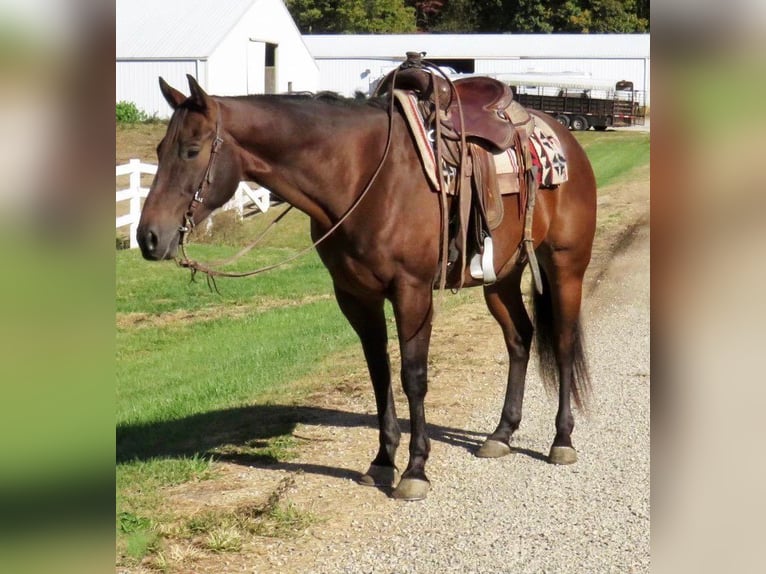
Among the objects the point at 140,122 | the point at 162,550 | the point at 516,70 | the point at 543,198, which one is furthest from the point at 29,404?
the point at 516,70

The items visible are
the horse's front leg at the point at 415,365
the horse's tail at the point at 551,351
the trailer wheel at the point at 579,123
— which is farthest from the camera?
the trailer wheel at the point at 579,123

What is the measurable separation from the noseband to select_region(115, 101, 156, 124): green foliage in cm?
3108

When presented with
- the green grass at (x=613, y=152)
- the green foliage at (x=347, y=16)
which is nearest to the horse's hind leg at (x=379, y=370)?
the green grass at (x=613, y=152)

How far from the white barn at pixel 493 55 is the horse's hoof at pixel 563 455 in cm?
4544

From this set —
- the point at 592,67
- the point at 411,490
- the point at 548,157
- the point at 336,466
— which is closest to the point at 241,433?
the point at 336,466

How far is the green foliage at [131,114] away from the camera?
34.4 meters

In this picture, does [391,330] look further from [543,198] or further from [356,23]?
[356,23]

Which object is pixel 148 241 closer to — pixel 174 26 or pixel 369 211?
pixel 369 211

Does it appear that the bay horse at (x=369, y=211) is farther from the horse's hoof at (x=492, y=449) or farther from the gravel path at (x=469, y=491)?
the gravel path at (x=469, y=491)

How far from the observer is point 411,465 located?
528 centimetres

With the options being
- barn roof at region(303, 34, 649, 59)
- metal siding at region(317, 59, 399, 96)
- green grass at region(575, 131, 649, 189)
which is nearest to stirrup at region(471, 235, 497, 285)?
green grass at region(575, 131, 649, 189)

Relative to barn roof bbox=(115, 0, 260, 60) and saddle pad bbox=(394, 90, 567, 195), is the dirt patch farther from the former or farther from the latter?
barn roof bbox=(115, 0, 260, 60)

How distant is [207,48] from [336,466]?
33.3 meters

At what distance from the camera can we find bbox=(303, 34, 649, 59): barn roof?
52469 mm
